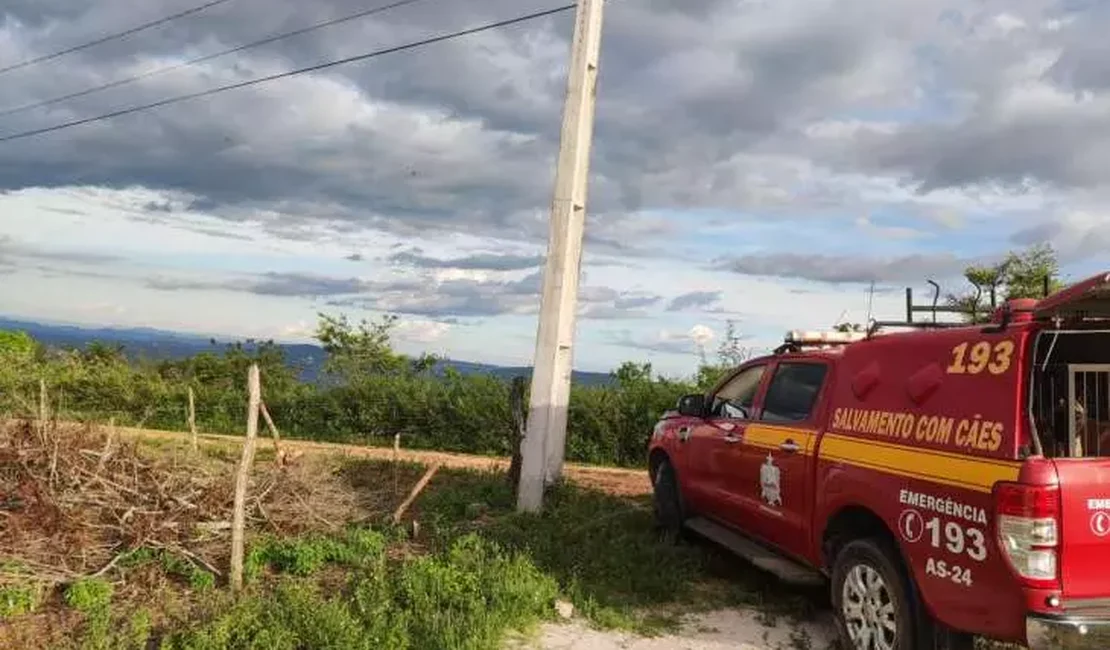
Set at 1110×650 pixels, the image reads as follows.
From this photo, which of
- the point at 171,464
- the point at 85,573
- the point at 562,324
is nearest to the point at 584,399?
the point at 562,324

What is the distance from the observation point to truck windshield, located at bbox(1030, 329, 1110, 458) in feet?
16.0

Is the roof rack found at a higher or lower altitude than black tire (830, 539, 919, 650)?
higher

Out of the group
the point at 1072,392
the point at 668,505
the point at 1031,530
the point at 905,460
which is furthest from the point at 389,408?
the point at 1031,530

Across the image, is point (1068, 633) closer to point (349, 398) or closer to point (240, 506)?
point (240, 506)

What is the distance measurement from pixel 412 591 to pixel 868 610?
116 inches

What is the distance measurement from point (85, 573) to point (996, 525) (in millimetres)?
6123

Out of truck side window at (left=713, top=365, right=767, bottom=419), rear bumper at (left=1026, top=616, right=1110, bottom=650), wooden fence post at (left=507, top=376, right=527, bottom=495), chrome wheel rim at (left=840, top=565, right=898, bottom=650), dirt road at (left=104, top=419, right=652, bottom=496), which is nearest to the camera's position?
rear bumper at (left=1026, top=616, right=1110, bottom=650)

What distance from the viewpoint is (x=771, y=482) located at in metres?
7.01

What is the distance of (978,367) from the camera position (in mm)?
5074

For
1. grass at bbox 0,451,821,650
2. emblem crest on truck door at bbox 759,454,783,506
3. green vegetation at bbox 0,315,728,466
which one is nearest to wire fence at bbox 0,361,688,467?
green vegetation at bbox 0,315,728,466

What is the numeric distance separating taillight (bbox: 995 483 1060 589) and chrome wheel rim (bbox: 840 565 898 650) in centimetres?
100

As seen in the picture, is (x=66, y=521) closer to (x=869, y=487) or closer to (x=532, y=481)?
(x=532, y=481)

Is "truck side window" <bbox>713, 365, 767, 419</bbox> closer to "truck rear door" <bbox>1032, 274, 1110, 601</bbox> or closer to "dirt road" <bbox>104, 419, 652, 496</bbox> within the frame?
"truck rear door" <bbox>1032, 274, 1110, 601</bbox>

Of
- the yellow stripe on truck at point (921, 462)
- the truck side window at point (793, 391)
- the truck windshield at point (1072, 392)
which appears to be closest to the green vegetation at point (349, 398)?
the truck side window at point (793, 391)
